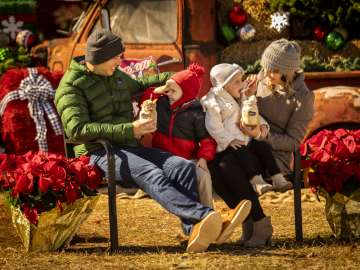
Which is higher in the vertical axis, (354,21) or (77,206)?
(354,21)

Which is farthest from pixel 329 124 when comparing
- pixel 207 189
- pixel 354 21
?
pixel 207 189

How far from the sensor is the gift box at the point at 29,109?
32.3 ft

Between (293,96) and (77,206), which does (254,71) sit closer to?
(293,96)

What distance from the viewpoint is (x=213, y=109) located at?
7.24m

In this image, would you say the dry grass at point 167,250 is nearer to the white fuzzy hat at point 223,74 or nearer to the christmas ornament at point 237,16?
the white fuzzy hat at point 223,74

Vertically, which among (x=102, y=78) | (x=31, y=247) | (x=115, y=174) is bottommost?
(x=31, y=247)

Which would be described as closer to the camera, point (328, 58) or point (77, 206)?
point (77, 206)

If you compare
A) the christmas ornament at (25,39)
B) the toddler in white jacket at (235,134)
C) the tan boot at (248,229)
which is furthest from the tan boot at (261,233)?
the christmas ornament at (25,39)

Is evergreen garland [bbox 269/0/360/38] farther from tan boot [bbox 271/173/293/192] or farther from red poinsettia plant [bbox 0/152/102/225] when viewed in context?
red poinsettia plant [bbox 0/152/102/225]

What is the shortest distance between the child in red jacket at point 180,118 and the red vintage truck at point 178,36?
86.3 inches

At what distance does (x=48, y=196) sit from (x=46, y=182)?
13 cm

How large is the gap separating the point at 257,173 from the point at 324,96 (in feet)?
7.55

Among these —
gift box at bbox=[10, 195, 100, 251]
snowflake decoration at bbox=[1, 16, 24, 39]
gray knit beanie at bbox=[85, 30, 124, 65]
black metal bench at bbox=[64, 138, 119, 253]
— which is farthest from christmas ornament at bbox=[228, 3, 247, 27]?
snowflake decoration at bbox=[1, 16, 24, 39]

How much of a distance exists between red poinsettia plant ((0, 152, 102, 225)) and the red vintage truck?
2592mm
